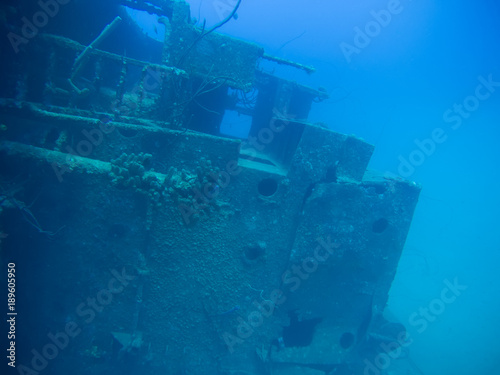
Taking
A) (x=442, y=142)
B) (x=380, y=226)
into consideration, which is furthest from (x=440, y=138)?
(x=380, y=226)

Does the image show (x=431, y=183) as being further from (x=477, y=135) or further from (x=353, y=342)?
(x=353, y=342)

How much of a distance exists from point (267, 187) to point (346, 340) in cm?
509

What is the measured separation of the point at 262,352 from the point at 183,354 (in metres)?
1.92

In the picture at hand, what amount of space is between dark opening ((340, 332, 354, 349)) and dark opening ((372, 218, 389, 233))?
307 centimetres

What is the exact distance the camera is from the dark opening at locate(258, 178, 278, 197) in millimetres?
6457

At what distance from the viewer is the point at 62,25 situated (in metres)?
6.93

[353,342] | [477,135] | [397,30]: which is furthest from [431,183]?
[353,342]
